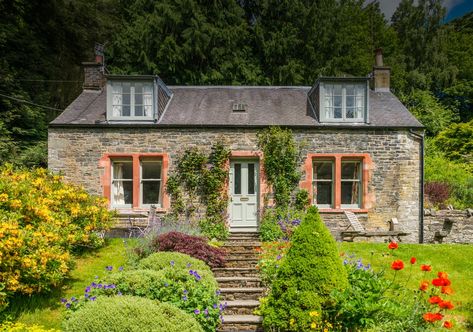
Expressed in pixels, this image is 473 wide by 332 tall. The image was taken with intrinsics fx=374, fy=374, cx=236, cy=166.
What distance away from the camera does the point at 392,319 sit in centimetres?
566

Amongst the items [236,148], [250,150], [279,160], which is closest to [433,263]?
[279,160]

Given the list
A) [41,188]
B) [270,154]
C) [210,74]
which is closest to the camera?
[41,188]

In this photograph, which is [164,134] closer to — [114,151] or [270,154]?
[114,151]

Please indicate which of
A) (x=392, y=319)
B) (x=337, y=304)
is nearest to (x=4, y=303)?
(x=337, y=304)

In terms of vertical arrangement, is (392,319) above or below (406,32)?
below

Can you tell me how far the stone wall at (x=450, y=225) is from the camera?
45.1 ft

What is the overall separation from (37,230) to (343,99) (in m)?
11.0

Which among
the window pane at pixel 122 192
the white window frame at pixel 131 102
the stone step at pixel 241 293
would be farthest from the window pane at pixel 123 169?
the stone step at pixel 241 293

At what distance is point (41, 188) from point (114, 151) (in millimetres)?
4804

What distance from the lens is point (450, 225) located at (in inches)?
543

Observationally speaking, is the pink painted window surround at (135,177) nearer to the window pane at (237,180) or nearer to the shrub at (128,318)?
the window pane at (237,180)

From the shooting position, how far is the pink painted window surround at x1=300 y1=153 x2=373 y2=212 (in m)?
13.6

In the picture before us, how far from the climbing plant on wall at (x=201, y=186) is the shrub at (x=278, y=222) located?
1.42 meters

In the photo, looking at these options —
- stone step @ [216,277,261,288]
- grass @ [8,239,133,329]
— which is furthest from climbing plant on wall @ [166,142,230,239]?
stone step @ [216,277,261,288]
